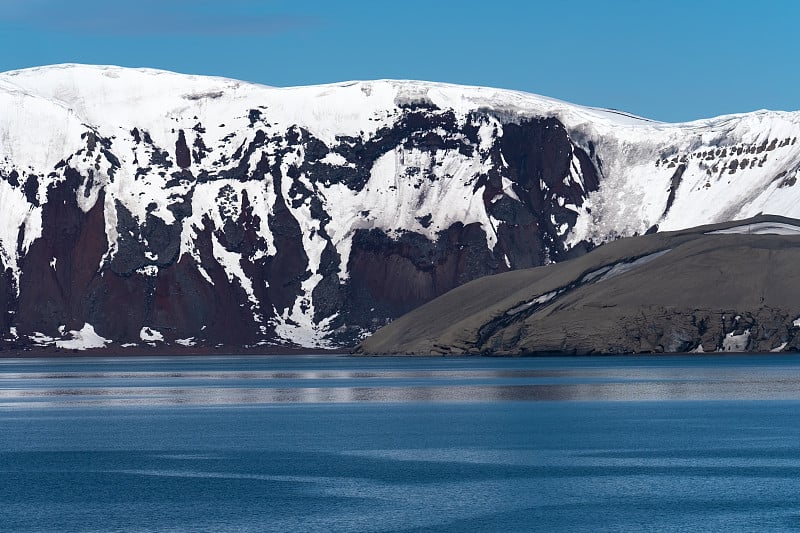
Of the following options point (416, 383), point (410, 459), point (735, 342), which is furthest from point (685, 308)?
point (410, 459)

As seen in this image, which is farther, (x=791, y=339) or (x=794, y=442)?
(x=791, y=339)

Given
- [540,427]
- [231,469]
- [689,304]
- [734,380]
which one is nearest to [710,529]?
[231,469]

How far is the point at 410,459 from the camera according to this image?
63906 millimetres

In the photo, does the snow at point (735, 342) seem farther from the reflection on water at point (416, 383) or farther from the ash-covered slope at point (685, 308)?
the reflection on water at point (416, 383)

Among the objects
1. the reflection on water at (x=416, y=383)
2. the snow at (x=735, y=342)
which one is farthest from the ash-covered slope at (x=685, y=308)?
the reflection on water at (x=416, y=383)

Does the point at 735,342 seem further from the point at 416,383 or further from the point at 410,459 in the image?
the point at 410,459

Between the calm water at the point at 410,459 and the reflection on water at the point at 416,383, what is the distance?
58cm

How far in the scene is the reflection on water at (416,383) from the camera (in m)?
107

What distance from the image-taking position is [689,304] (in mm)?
180750

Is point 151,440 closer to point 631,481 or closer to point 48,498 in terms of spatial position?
point 48,498

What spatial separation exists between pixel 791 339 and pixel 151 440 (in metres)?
119

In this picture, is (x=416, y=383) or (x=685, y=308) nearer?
(x=416, y=383)

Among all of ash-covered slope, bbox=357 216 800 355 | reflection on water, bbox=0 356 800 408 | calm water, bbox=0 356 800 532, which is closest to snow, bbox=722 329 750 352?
ash-covered slope, bbox=357 216 800 355

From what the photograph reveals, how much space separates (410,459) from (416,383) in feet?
226
